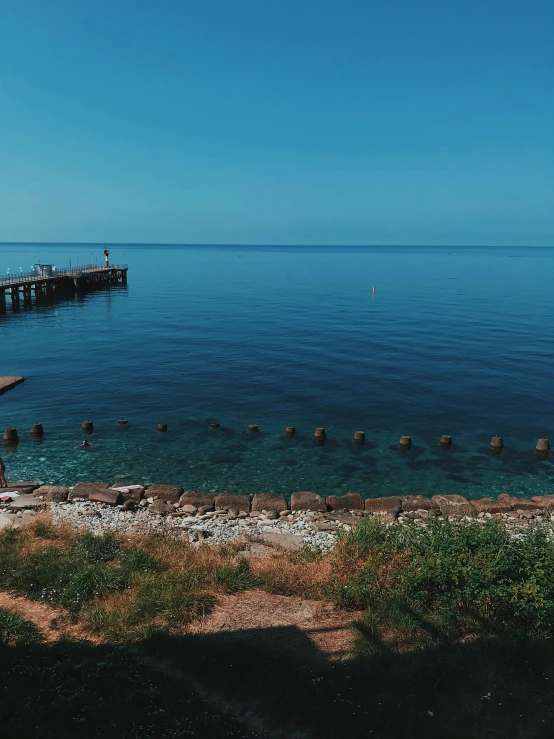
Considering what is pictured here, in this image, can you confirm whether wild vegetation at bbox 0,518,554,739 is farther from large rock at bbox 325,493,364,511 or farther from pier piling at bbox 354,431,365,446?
pier piling at bbox 354,431,365,446

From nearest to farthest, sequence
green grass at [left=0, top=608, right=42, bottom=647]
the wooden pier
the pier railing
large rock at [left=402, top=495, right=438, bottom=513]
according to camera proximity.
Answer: green grass at [left=0, top=608, right=42, bottom=647] < large rock at [left=402, top=495, right=438, bottom=513] < the pier railing < the wooden pier

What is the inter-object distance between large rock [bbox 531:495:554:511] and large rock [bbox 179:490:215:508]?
1239 centimetres

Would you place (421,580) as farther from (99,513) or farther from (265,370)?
(265,370)

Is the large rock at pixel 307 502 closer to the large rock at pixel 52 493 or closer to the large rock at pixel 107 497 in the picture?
the large rock at pixel 107 497

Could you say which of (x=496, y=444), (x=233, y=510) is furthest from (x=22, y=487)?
(x=496, y=444)

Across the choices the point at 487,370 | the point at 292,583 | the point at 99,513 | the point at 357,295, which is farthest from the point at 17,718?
the point at 357,295

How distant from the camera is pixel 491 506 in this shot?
19.3 m

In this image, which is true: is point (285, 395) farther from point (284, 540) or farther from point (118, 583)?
point (118, 583)

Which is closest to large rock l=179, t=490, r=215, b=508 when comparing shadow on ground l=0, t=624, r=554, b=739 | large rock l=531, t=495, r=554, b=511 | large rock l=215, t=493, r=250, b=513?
large rock l=215, t=493, r=250, b=513

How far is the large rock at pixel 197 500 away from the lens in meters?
19.4

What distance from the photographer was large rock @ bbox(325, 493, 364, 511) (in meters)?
19.5

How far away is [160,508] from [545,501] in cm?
1461

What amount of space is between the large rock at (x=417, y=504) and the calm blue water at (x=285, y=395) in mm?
2024

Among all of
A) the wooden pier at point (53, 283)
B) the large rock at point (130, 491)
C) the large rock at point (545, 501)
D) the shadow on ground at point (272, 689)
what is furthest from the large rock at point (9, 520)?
the wooden pier at point (53, 283)
